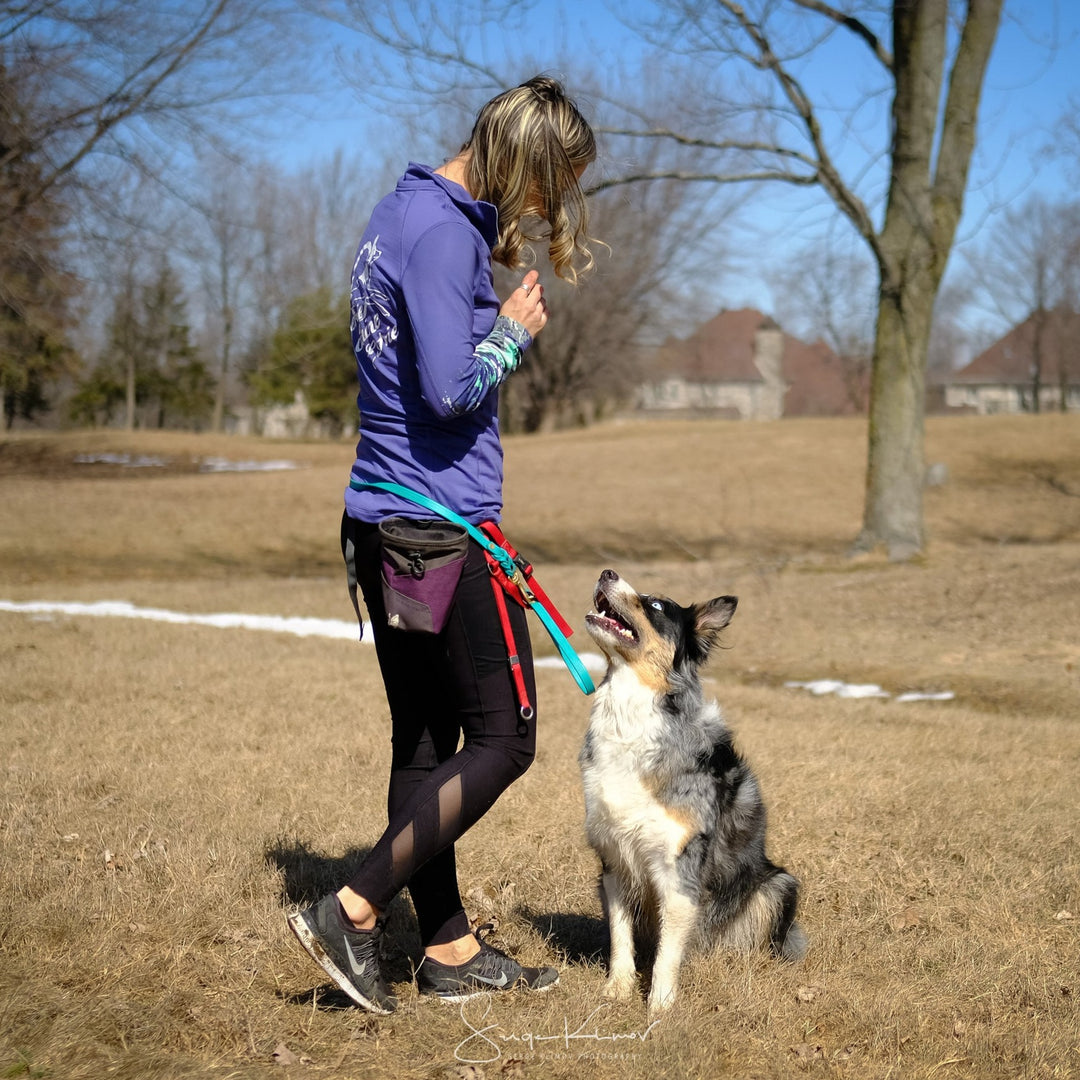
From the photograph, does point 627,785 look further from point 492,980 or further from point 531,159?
point 531,159

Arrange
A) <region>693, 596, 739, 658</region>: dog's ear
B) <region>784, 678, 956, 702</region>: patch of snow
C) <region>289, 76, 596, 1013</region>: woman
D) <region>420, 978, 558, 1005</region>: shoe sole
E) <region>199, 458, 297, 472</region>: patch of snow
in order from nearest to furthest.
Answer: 1. <region>289, 76, 596, 1013</region>: woman
2. <region>420, 978, 558, 1005</region>: shoe sole
3. <region>693, 596, 739, 658</region>: dog's ear
4. <region>784, 678, 956, 702</region>: patch of snow
5. <region>199, 458, 297, 472</region>: patch of snow

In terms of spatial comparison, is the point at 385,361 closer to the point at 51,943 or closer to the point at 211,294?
the point at 51,943

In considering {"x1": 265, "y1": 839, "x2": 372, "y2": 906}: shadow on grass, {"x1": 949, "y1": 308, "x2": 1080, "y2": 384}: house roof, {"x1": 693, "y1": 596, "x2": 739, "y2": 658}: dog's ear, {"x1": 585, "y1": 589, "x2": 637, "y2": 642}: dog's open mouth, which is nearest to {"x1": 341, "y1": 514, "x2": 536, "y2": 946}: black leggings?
{"x1": 585, "y1": 589, "x2": 637, "y2": 642}: dog's open mouth

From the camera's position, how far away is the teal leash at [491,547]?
3000 mm

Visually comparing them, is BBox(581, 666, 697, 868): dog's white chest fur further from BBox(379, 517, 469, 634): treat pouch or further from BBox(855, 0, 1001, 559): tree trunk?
BBox(855, 0, 1001, 559): tree trunk

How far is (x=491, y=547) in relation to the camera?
3.09 m

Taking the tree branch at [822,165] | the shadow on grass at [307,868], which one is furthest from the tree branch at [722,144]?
the shadow on grass at [307,868]

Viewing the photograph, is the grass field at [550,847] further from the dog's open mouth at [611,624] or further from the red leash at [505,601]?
the dog's open mouth at [611,624]

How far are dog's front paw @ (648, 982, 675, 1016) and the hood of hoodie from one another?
2.30 m

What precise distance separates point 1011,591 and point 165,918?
10.8m

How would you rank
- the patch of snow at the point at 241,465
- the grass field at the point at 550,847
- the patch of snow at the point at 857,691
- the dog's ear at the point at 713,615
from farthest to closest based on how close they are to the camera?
1. the patch of snow at the point at 241,465
2. the patch of snow at the point at 857,691
3. the dog's ear at the point at 713,615
4. the grass field at the point at 550,847

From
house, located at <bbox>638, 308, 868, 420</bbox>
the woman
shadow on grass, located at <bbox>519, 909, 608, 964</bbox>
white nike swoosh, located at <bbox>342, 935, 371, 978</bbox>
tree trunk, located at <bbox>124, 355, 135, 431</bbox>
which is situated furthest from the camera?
house, located at <bbox>638, 308, 868, 420</bbox>

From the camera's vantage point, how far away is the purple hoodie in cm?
283

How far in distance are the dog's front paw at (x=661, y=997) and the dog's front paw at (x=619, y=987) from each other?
0.12 m
